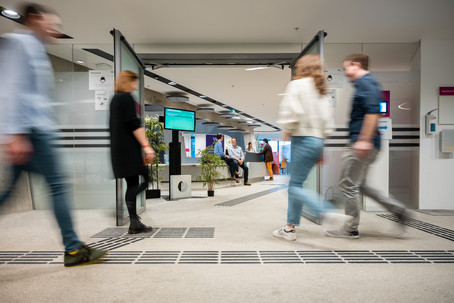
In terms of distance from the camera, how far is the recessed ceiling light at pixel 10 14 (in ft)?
12.8

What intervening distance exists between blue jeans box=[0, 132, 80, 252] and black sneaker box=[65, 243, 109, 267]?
47mm

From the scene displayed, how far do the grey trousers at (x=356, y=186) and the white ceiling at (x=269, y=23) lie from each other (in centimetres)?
233

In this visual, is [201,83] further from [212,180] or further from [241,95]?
[212,180]

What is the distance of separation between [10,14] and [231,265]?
15.1 ft

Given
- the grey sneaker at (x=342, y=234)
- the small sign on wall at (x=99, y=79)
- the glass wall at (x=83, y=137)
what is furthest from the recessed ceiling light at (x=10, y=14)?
the grey sneaker at (x=342, y=234)

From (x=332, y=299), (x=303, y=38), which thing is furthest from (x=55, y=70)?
(x=332, y=299)

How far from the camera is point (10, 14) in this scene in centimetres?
400

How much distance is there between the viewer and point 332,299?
1.52 m

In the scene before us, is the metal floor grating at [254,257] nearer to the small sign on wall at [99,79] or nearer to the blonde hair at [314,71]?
the blonde hair at [314,71]

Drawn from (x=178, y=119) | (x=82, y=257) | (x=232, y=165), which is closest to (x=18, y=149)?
(x=82, y=257)

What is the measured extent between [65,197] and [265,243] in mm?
1663

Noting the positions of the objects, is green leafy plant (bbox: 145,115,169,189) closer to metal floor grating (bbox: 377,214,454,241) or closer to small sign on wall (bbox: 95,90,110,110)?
small sign on wall (bbox: 95,90,110,110)

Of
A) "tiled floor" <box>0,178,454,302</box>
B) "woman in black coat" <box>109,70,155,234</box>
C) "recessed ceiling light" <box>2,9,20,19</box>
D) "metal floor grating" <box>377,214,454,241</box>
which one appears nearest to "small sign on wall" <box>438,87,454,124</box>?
"metal floor grating" <box>377,214,454,241</box>

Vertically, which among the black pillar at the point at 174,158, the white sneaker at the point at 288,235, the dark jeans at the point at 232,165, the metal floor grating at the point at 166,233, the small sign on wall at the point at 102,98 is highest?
the small sign on wall at the point at 102,98
